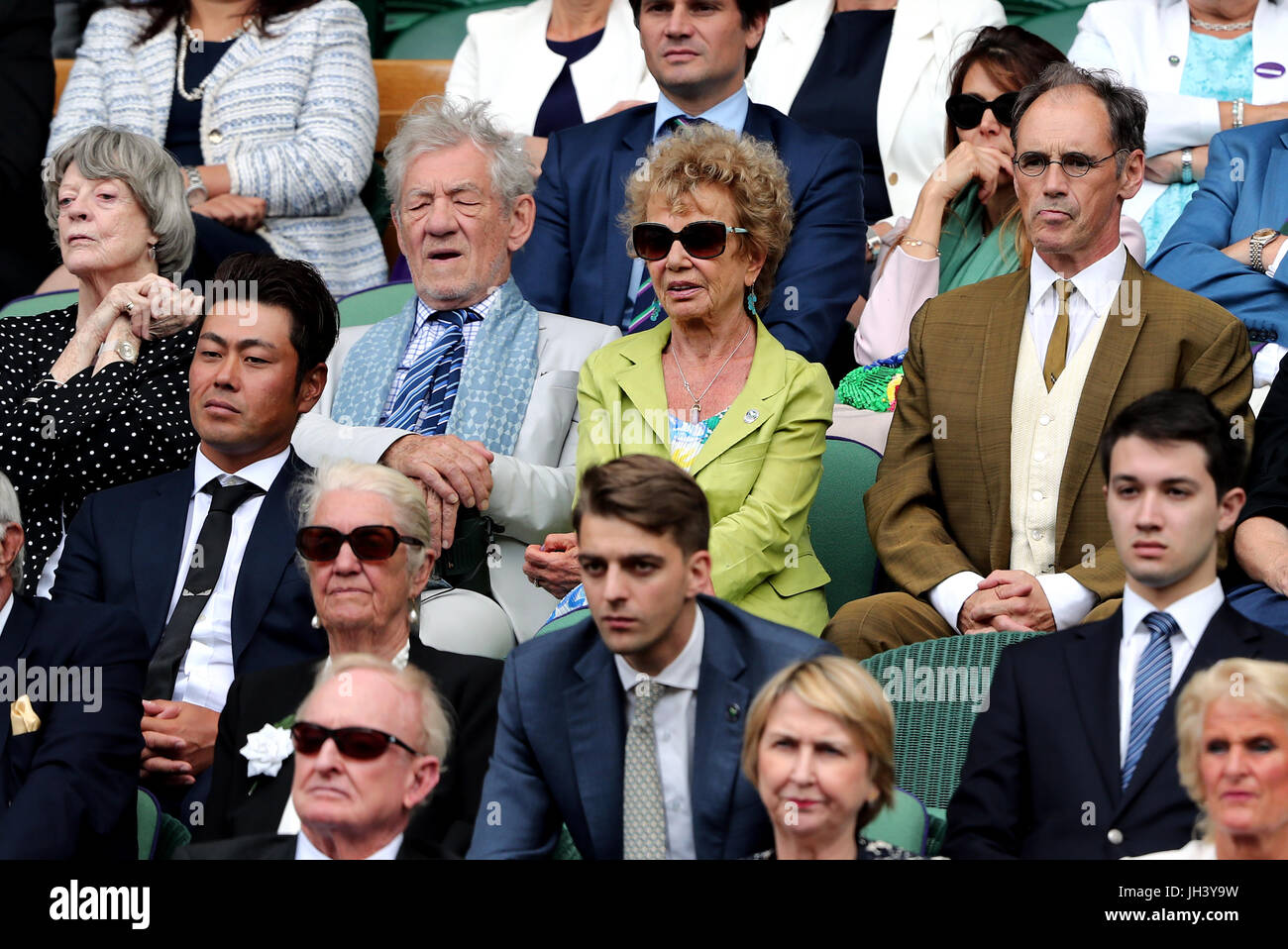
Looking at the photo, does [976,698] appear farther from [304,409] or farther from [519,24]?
[519,24]

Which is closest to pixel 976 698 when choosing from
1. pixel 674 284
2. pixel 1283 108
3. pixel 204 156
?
pixel 674 284

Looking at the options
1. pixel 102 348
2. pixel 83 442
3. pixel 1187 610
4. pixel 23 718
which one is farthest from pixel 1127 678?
pixel 102 348

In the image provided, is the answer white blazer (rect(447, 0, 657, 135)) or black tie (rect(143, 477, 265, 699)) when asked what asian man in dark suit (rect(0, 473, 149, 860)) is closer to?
black tie (rect(143, 477, 265, 699))

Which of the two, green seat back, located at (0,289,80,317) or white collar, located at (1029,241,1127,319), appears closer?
white collar, located at (1029,241,1127,319)

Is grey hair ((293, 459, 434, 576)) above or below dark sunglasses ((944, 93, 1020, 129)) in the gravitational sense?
below

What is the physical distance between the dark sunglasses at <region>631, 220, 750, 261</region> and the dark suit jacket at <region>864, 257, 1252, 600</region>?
459mm

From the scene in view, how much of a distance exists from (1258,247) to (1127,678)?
1849 mm

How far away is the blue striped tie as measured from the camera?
4191 millimetres

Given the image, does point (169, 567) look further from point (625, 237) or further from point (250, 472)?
point (625, 237)

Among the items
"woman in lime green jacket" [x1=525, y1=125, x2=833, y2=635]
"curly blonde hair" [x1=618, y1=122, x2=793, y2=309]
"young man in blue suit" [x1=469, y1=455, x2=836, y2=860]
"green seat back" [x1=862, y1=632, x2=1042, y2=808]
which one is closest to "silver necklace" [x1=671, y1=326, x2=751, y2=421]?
"woman in lime green jacket" [x1=525, y1=125, x2=833, y2=635]

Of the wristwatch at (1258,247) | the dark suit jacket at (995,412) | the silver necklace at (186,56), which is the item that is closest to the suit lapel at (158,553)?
the dark suit jacket at (995,412)

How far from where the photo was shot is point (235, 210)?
17.1ft

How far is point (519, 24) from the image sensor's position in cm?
577

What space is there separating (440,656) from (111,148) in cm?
196
